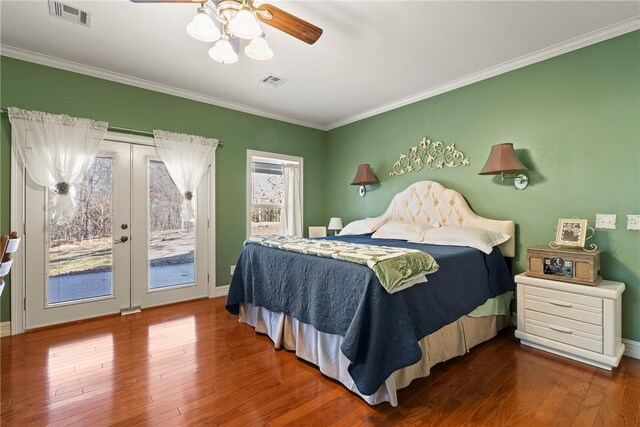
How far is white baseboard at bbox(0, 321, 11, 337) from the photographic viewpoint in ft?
9.20

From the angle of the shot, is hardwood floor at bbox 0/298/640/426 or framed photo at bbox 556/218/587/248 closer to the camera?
hardwood floor at bbox 0/298/640/426

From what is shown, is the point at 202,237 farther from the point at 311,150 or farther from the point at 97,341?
the point at 311,150

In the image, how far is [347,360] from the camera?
6.44ft

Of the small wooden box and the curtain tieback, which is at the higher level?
the curtain tieback

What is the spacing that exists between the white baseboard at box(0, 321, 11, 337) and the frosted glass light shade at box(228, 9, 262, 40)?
3422 millimetres

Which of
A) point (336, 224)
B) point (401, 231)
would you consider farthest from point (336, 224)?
point (401, 231)

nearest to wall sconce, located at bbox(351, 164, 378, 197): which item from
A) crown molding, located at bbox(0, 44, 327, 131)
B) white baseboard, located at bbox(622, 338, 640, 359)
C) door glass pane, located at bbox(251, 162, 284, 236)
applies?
door glass pane, located at bbox(251, 162, 284, 236)

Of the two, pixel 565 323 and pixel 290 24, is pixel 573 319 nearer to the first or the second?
pixel 565 323

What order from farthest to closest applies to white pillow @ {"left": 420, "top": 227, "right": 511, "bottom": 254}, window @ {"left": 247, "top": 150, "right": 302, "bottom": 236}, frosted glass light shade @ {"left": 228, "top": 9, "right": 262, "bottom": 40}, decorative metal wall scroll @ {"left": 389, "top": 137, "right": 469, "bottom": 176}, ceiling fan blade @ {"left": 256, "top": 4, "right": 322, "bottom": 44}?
window @ {"left": 247, "top": 150, "right": 302, "bottom": 236}, decorative metal wall scroll @ {"left": 389, "top": 137, "right": 469, "bottom": 176}, white pillow @ {"left": 420, "top": 227, "right": 511, "bottom": 254}, ceiling fan blade @ {"left": 256, "top": 4, "right": 322, "bottom": 44}, frosted glass light shade @ {"left": 228, "top": 9, "right": 262, "bottom": 40}

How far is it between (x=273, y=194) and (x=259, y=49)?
2959 mm

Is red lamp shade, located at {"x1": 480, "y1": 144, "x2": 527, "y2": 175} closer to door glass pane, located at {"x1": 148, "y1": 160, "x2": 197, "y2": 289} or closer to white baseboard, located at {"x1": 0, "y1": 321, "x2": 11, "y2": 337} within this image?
door glass pane, located at {"x1": 148, "y1": 160, "x2": 197, "y2": 289}

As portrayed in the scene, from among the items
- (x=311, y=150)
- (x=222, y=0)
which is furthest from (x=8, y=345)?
(x=311, y=150)

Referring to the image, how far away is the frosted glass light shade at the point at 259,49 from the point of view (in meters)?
2.00

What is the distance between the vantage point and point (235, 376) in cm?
213
